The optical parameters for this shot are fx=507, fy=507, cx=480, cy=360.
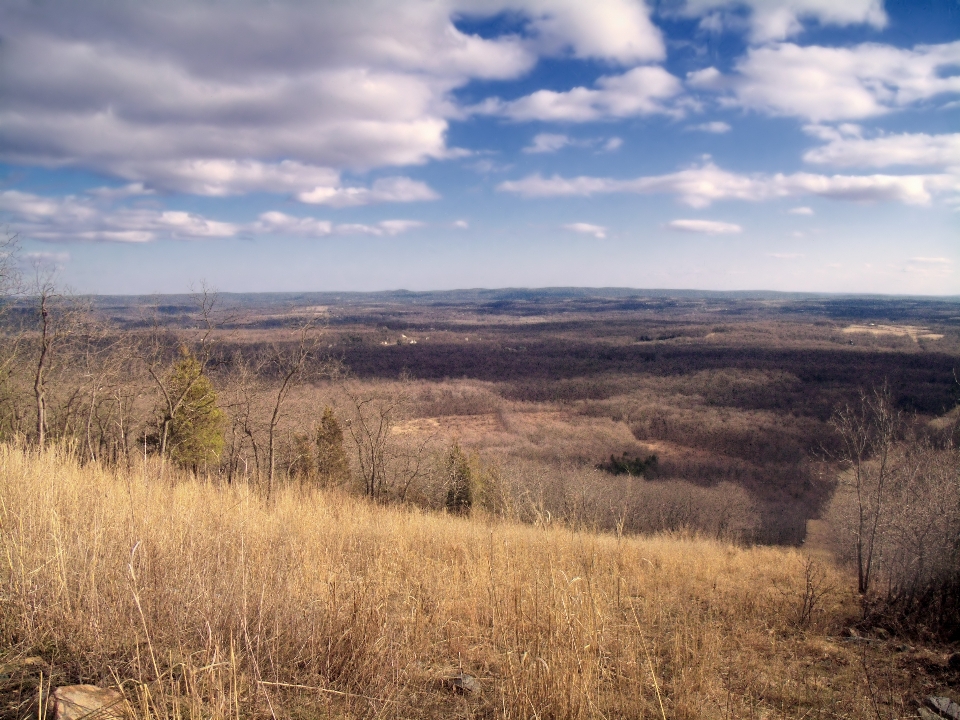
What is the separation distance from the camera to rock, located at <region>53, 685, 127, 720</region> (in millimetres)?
1975

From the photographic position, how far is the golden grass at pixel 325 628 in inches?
94.7

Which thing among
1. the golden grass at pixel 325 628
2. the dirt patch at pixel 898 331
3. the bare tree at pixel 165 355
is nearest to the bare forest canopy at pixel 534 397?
the bare tree at pixel 165 355

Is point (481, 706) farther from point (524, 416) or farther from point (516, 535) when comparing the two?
point (524, 416)

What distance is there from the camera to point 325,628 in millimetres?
2814

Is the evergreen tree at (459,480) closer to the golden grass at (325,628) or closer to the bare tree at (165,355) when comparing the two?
the bare tree at (165,355)

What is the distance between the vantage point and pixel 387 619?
9.84 ft

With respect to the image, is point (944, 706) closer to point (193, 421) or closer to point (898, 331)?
point (193, 421)

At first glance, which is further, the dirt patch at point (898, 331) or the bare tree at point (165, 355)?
the dirt patch at point (898, 331)

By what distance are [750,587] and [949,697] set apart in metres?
3.58

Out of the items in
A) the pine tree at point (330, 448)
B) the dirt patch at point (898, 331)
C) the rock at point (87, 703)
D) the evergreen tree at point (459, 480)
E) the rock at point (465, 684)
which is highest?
the dirt patch at point (898, 331)

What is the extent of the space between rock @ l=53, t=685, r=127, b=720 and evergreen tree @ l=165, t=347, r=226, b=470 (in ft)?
51.4

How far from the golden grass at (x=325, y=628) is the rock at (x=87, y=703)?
2.9 inches

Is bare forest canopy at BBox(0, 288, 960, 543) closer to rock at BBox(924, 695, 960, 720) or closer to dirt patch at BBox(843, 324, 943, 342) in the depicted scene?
dirt patch at BBox(843, 324, 943, 342)

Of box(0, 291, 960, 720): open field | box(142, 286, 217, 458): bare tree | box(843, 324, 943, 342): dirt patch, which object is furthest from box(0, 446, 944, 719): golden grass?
box(843, 324, 943, 342): dirt patch
